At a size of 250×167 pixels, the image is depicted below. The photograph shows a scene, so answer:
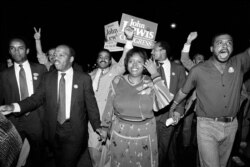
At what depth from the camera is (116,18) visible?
85.0 ft

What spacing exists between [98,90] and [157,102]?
1.74 metres

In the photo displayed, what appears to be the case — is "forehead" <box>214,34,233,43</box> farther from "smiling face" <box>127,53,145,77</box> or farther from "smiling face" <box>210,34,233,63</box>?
"smiling face" <box>127,53,145,77</box>

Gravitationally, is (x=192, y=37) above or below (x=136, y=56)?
above

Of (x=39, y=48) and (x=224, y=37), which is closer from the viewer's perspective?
(x=224, y=37)

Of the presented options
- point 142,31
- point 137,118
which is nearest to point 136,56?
point 137,118

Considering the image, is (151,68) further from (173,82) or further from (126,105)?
(173,82)

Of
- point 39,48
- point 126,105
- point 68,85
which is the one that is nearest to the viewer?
point 126,105

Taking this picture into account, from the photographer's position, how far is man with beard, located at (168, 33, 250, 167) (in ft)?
11.5

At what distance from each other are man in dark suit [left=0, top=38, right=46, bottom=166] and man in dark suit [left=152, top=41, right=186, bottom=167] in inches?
94.2

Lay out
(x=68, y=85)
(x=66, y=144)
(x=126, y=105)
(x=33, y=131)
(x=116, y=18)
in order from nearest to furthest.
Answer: (x=126, y=105) → (x=66, y=144) → (x=68, y=85) → (x=33, y=131) → (x=116, y=18)

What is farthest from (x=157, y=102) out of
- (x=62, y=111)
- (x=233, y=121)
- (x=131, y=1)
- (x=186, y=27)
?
(x=186, y=27)

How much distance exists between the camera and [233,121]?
359 centimetres

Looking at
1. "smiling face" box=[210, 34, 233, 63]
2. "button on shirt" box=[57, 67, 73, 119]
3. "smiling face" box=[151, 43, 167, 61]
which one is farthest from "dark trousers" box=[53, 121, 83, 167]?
"smiling face" box=[210, 34, 233, 63]

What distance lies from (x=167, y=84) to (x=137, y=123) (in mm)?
1785
